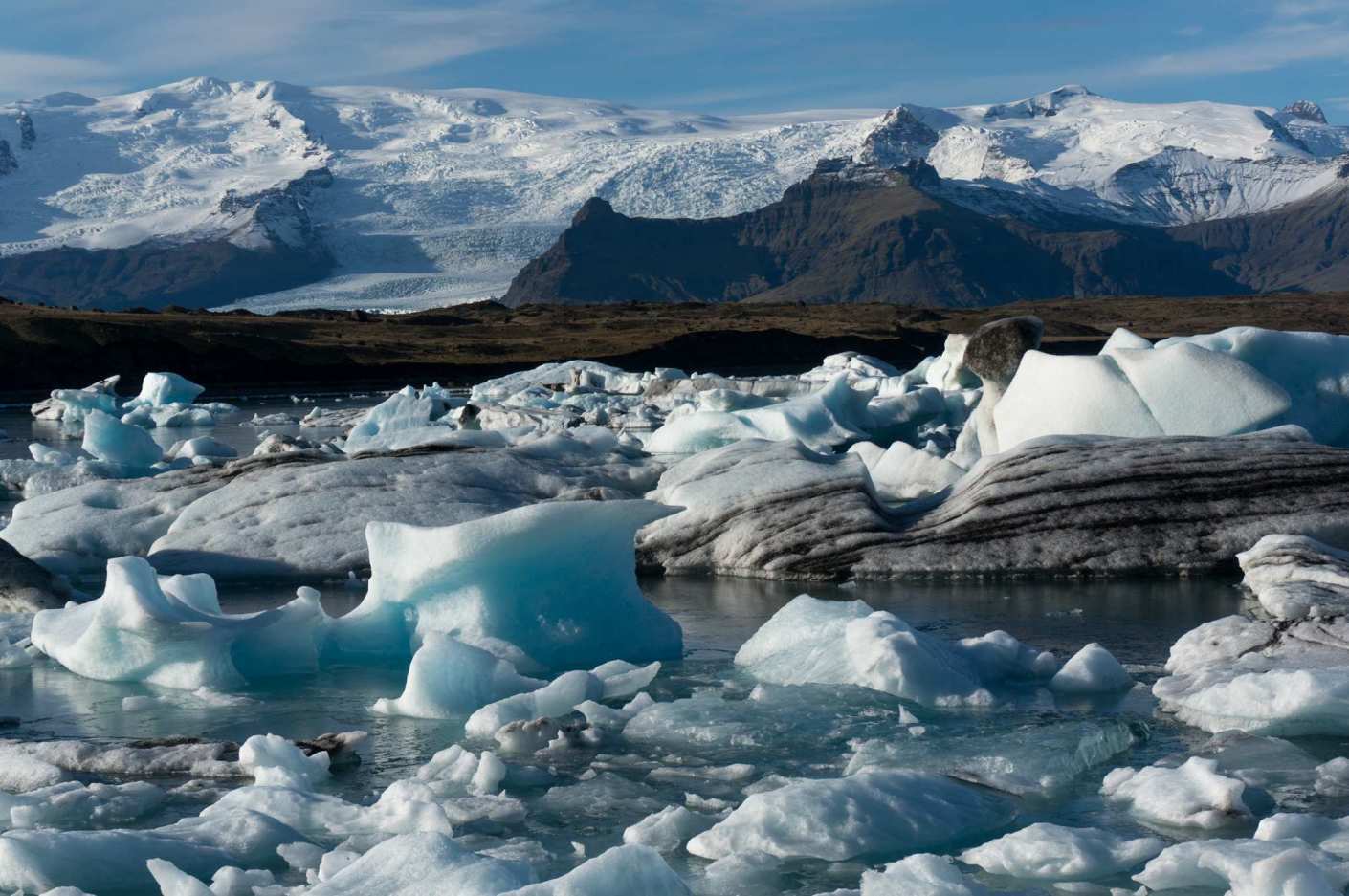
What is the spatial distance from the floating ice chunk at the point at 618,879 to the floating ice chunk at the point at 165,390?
110 feet

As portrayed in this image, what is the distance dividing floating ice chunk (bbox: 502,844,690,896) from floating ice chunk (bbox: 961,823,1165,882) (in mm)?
1085

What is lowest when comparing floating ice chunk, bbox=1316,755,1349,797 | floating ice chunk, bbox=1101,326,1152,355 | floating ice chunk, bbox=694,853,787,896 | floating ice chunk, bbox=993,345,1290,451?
floating ice chunk, bbox=694,853,787,896

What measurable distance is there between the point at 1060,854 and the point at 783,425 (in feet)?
43.0

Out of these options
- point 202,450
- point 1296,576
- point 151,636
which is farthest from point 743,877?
point 202,450

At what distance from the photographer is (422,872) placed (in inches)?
166

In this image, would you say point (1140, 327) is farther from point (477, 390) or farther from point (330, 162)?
point (330, 162)

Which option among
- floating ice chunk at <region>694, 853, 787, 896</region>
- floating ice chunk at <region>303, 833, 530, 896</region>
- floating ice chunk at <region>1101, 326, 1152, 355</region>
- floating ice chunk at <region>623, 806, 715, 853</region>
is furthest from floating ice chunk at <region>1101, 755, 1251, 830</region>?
floating ice chunk at <region>1101, 326, 1152, 355</region>

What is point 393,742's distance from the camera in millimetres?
6328

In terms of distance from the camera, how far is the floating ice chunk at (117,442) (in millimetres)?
19078

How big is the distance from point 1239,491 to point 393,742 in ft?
20.5

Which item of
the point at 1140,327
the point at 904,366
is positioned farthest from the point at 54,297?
the point at 904,366

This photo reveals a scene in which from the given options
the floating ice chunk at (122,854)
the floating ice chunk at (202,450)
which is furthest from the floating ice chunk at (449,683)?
the floating ice chunk at (202,450)

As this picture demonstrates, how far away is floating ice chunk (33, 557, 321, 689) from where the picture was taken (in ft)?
24.3

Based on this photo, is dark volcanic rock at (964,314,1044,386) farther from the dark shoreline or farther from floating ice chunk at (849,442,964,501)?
the dark shoreline
